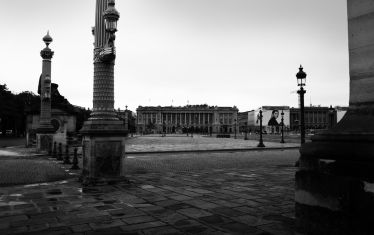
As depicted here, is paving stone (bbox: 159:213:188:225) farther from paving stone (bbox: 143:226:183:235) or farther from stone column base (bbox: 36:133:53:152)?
stone column base (bbox: 36:133:53:152)

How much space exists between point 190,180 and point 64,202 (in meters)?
4.26

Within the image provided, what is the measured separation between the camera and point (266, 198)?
295 inches

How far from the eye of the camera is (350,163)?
3643mm

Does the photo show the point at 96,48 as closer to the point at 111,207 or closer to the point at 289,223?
the point at 111,207

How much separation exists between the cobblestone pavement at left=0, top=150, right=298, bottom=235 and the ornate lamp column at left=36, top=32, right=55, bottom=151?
14.4m

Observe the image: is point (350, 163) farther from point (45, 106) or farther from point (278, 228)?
Result: point (45, 106)

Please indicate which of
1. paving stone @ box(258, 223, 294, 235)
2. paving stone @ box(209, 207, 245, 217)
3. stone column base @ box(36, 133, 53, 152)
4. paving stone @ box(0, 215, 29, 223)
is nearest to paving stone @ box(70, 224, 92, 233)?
paving stone @ box(0, 215, 29, 223)

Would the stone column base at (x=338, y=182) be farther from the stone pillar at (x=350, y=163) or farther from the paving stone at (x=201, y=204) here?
the paving stone at (x=201, y=204)

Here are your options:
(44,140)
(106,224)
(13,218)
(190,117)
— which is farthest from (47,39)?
(190,117)

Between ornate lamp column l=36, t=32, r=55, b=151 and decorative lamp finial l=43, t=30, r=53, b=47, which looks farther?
decorative lamp finial l=43, t=30, r=53, b=47

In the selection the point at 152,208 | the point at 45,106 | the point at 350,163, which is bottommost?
the point at 152,208

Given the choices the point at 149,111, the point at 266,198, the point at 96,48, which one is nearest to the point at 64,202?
the point at 266,198

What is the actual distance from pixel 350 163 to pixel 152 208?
3.95 metres

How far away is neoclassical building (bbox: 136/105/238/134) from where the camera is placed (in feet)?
607
